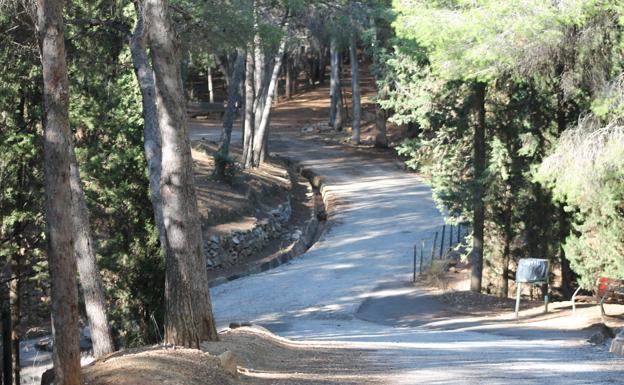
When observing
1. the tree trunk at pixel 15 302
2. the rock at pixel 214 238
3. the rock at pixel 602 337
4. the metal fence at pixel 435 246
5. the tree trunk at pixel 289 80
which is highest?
the tree trunk at pixel 289 80

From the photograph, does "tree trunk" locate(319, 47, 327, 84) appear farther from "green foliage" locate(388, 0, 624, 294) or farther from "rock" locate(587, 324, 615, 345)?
"rock" locate(587, 324, 615, 345)

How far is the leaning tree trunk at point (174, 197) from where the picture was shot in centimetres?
1202

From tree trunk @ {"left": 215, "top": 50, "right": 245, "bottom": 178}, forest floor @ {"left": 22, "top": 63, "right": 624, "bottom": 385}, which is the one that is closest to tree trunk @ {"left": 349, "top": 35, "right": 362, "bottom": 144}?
forest floor @ {"left": 22, "top": 63, "right": 624, "bottom": 385}

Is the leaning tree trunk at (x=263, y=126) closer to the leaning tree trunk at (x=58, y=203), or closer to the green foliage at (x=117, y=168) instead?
the green foliage at (x=117, y=168)

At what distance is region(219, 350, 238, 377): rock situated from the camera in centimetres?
1084

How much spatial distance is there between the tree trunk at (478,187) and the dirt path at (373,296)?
2.65 metres

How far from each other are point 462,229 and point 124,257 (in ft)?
67.5

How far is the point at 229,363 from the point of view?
431 inches

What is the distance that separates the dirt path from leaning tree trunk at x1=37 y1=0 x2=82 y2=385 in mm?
3542

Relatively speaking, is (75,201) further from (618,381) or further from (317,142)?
(317,142)

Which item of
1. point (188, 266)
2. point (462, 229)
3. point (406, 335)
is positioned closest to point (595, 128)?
point (406, 335)

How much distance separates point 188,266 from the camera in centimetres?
1207

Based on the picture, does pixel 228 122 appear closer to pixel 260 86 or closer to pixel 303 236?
pixel 303 236

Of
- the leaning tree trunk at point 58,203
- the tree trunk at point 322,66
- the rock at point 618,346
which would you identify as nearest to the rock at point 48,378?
the leaning tree trunk at point 58,203
